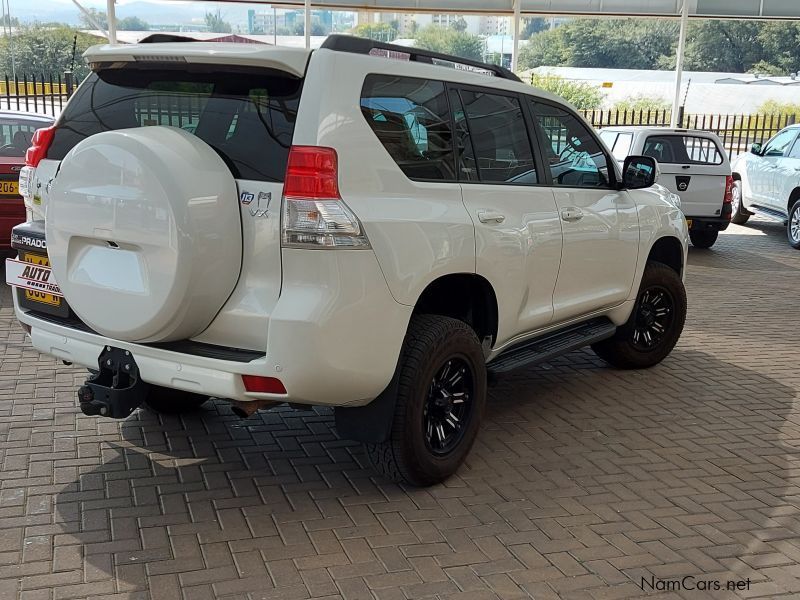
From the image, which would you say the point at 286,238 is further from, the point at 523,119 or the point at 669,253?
the point at 669,253

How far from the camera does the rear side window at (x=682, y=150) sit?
1230 cm

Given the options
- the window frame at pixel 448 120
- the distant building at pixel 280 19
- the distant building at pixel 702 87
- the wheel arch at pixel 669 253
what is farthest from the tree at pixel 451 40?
the window frame at pixel 448 120

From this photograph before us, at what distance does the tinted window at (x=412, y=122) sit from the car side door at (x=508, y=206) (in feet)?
0.37

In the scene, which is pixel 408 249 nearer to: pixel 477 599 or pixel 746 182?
pixel 477 599

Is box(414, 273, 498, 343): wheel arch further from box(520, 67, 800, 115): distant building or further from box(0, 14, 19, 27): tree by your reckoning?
box(520, 67, 800, 115): distant building

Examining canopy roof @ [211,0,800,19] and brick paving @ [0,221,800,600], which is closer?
brick paving @ [0,221,800,600]

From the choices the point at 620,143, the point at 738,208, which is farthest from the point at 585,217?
the point at 738,208

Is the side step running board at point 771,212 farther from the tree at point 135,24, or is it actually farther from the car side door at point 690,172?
the tree at point 135,24

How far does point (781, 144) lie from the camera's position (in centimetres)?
1412

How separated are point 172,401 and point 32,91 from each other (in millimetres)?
15715

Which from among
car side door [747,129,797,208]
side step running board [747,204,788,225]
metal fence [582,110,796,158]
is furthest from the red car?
metal fence [582,110,796,158]

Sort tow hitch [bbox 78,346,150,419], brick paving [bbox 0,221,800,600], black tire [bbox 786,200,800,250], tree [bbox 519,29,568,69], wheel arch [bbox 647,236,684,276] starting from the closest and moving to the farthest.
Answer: brick paving [bbox 0,221,800,600] → tow hitch [bbox 78,346,150,419] → wheel arch [bbox 647,236,684,276] → black tire [bbox 786,200,800,250] → tree [bbox 519,29,568,69]

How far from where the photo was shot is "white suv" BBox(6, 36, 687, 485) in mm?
3566

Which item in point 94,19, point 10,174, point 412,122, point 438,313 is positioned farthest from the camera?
point 94,19
